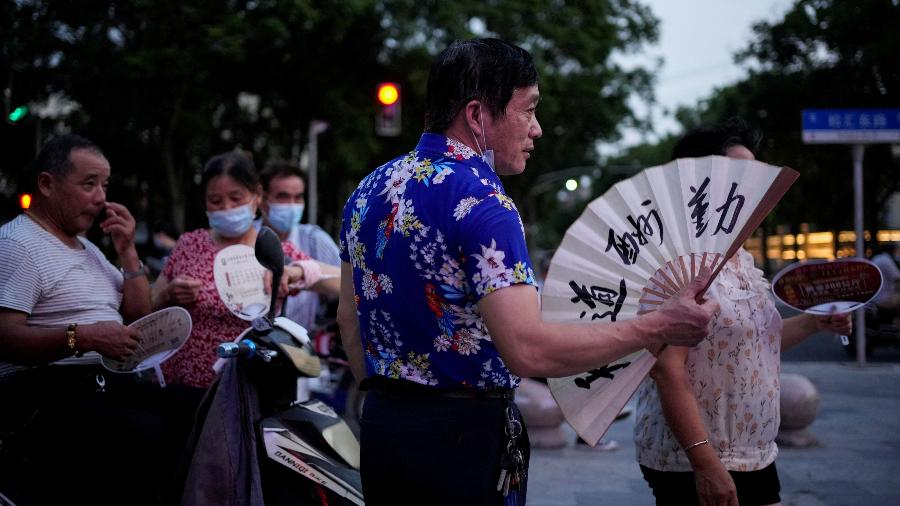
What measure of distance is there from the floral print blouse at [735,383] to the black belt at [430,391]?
2.86 ft

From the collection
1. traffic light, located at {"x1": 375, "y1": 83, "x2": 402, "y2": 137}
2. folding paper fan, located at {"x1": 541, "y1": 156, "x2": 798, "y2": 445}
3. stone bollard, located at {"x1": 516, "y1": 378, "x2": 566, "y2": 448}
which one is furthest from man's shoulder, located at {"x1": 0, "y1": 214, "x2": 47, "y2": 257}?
traffic light, located at {"x1": 375, "y1": 83, "x2": 402, "y2": 137}

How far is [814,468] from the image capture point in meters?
6.18

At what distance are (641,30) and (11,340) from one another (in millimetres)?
28849

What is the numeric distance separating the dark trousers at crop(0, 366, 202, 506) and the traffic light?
882 cm

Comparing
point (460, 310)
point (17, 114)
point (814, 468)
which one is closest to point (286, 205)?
point (17, 114)

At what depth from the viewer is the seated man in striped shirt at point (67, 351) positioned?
116 inches

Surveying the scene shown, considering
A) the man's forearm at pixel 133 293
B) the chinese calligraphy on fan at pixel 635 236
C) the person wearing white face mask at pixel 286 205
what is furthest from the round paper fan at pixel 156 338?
the person wearing white face mask at pixel 286 205

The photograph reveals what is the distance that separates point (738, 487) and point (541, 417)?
4.45m

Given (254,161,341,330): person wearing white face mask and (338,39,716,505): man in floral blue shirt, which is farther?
(254,161,341,330): person wearing white face mask

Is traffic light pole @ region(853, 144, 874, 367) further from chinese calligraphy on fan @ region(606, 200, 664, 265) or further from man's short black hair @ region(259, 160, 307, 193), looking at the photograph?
chinese calligraphy on fan @ region(606, 200, 664, 265)

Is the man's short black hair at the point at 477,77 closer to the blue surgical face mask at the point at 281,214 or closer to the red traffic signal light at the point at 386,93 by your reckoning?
the blue surgical face mask at the point at 281,214

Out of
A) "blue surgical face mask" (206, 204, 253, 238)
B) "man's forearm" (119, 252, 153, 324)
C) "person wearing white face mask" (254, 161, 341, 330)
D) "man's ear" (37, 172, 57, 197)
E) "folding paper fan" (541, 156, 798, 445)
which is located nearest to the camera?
"folding paper fan" (541, 156, 798, 445)

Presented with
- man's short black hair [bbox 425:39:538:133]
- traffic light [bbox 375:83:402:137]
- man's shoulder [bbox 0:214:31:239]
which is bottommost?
man's shoulder [bbox 0:214:31:239]

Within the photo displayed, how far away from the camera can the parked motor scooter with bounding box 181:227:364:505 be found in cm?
294
